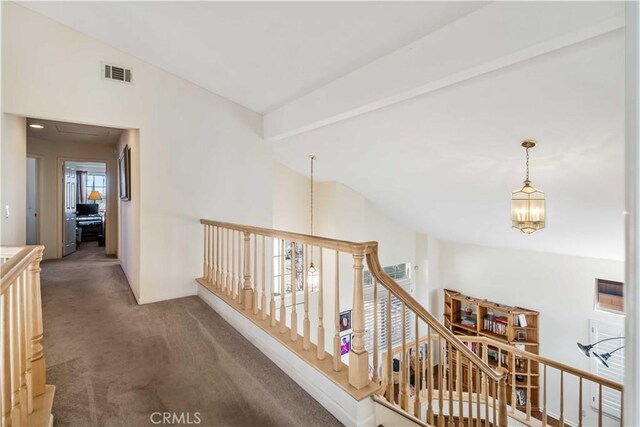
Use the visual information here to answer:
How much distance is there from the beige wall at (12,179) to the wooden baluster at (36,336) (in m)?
1.90

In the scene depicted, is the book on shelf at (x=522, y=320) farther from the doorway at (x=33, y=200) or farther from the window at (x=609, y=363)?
the doorway at (x=33, y=200)

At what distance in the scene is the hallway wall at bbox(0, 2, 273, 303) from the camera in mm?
3113

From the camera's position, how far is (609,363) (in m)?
5.70

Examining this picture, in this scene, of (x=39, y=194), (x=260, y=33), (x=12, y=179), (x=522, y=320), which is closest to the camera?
(x=260, y=33)

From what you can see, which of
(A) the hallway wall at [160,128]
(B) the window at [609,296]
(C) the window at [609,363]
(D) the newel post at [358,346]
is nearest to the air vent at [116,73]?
(A) the hallway wall at [160,128]

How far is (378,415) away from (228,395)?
0.95 meters

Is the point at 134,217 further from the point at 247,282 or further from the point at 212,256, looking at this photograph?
the point at 247,282

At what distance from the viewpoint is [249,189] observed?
176 inches

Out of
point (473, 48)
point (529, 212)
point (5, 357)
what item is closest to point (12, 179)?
point (5, 357)

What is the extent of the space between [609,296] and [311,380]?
250 inches

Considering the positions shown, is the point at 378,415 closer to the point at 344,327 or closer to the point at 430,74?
the point at 430,74

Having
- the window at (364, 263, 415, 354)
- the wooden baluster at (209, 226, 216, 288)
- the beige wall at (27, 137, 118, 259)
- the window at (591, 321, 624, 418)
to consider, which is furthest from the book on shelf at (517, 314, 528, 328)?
the beige wall at (27, 137, 118, 259)

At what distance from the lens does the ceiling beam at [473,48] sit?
1.79m

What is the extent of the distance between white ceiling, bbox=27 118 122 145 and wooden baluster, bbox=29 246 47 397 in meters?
3.73
